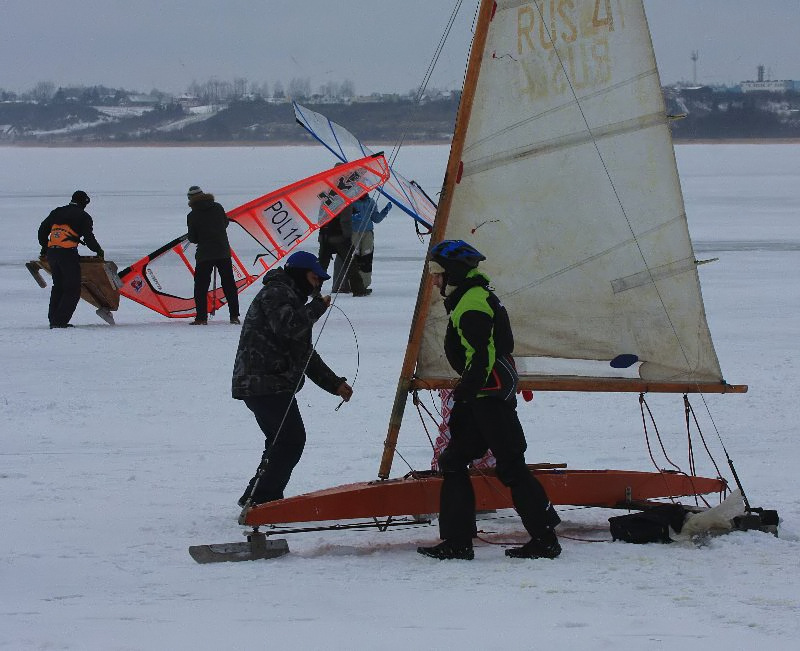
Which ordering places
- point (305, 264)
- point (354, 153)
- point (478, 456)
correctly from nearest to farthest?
point (478, 456) < point (305, 264) < point (354, 153)

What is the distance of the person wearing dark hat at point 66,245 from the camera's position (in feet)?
37.5

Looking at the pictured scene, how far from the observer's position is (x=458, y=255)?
495 centimetres

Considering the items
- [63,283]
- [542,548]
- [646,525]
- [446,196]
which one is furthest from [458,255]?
[63,283]

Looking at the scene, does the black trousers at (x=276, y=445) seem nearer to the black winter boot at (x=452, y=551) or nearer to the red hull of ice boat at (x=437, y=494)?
the red hull of ice boat at (x=437, y=494)

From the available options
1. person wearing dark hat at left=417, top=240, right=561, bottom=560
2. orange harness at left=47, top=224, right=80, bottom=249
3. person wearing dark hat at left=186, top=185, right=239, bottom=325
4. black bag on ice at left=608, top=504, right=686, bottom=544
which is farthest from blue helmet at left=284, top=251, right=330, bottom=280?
person wearing dark hat at left=186, top=185, right=239, bottom=325

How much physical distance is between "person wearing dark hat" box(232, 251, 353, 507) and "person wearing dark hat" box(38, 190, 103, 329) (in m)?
6.19

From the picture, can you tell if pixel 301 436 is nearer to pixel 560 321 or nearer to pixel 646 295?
pixel 560 321

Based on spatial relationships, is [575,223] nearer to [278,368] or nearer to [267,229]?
[278,368]

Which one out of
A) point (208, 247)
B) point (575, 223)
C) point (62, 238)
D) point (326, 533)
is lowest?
point (326, 533)

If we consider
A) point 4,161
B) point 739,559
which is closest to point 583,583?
point 739,559

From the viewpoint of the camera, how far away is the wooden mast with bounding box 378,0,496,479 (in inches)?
Result: 209

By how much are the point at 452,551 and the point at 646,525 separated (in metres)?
0.76

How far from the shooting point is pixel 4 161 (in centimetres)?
7762

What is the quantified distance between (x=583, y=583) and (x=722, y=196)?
30.5 metres
